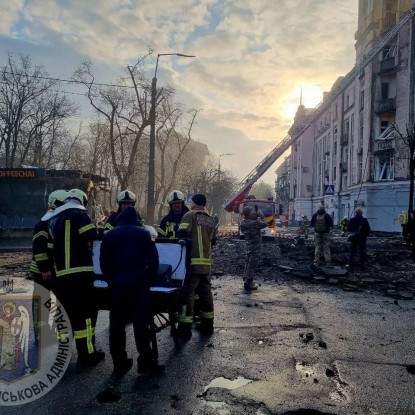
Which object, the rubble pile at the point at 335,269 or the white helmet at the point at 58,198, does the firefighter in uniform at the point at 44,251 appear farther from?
the rubble pile at the point at 335,269

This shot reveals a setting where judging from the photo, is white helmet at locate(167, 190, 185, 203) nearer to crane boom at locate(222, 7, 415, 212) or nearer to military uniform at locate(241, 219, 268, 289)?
military uniform at locate(241, 219, 268, 289)

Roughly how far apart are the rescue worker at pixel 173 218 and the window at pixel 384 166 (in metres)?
31.4

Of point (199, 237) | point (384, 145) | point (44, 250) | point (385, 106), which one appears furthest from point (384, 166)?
point (44, 250)

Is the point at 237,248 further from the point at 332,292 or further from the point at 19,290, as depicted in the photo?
the point at 19,290

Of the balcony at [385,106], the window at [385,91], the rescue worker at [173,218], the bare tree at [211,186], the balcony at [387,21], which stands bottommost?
the rescue worker at [173,218]

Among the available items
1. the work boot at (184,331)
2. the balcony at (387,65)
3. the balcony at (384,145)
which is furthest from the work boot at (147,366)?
the balcony at (387,65)

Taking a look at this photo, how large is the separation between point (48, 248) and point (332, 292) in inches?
268

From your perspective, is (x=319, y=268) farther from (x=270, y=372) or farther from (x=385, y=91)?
(x=385, y=91)

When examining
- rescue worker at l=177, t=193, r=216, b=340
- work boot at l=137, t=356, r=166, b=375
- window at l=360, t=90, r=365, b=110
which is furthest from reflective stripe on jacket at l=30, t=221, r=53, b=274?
window at l=360, t=90, r=365, b=110

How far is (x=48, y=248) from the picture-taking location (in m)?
4.90

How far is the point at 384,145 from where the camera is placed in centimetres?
3353

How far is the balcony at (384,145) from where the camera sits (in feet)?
108

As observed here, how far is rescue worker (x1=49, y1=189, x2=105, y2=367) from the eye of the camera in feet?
14.7

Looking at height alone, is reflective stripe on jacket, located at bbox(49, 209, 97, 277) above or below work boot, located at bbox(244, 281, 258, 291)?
above
